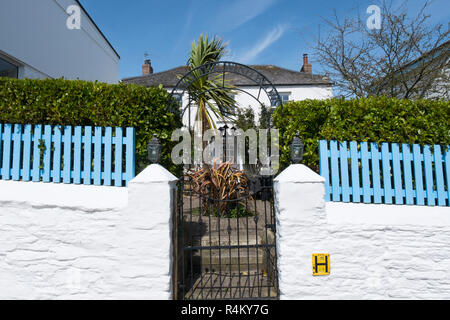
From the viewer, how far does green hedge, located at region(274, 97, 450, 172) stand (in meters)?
2.74

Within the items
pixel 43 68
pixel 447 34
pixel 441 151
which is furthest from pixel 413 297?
pixel 43 68

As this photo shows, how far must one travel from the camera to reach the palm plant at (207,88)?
495 centimetres

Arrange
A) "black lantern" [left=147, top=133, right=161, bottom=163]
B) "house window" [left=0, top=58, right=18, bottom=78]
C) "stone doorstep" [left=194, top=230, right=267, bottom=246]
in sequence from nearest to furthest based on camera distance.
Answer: "black lantern" [left=147, top=133, right=161, bottom=163]
"stone doorstep" [left=194, top=230, right=267, bottom=246]
"house window" [left=0, top=58, right=18, bottom=78]

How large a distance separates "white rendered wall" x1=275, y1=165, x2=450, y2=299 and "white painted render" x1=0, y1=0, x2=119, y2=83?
3.97 metres

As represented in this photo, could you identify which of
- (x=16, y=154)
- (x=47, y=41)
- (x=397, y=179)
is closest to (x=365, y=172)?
(x=397, y=179)

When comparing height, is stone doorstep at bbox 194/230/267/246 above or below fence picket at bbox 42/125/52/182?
below

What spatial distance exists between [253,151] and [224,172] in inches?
148

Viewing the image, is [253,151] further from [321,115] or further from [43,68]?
[43,68]

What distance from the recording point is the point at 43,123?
2906 mm

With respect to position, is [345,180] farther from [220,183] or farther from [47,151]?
[47,151]

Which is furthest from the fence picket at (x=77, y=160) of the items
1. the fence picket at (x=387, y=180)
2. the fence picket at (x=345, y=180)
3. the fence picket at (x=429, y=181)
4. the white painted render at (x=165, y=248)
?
the fence picket at (x=429, y=181)

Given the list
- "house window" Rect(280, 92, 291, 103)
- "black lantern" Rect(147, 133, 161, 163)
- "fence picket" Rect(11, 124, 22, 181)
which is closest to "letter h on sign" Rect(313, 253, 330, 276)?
"black lantern" Rect(147, 133, 161, 163)

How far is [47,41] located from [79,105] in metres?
4.70

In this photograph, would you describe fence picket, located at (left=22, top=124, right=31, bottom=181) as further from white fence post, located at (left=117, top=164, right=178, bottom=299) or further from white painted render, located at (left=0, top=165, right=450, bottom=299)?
white fence post, located at (left=117, top=164, right=178, bottom=299)
